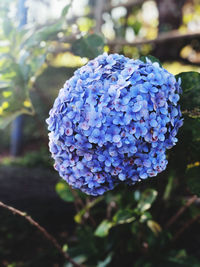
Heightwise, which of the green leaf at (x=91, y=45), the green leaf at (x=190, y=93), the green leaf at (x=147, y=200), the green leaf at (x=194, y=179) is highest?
the green leaf at (x=91, y=45)

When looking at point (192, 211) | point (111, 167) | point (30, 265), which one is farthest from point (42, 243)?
point (111, 167)

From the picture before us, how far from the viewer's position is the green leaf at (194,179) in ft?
4.03

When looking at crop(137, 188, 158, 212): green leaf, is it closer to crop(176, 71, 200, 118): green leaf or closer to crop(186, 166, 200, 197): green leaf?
crop(186, 166, 200, 197): green leaf

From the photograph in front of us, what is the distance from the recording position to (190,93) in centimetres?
119

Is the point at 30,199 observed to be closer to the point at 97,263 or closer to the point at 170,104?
the point at 97,263

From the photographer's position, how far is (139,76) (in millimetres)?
1012

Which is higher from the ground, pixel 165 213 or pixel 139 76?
pixel 139 76

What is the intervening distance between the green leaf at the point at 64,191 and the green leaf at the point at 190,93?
0.99 metres

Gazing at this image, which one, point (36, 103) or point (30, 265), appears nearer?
point (30, 265)

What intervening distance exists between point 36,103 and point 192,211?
341cm

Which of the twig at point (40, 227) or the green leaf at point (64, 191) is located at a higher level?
the twig at point (40, 227)

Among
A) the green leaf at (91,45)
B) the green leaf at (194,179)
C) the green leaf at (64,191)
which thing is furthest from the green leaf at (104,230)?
the green leaf at (91,45)

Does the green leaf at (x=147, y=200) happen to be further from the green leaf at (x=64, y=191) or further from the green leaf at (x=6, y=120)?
the green leaf at (x=6, y=120)

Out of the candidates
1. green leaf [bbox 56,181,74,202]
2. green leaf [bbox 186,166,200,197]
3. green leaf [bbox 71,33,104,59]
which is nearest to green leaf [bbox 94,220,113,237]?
green leaf [bbox 56,181,74,202]
